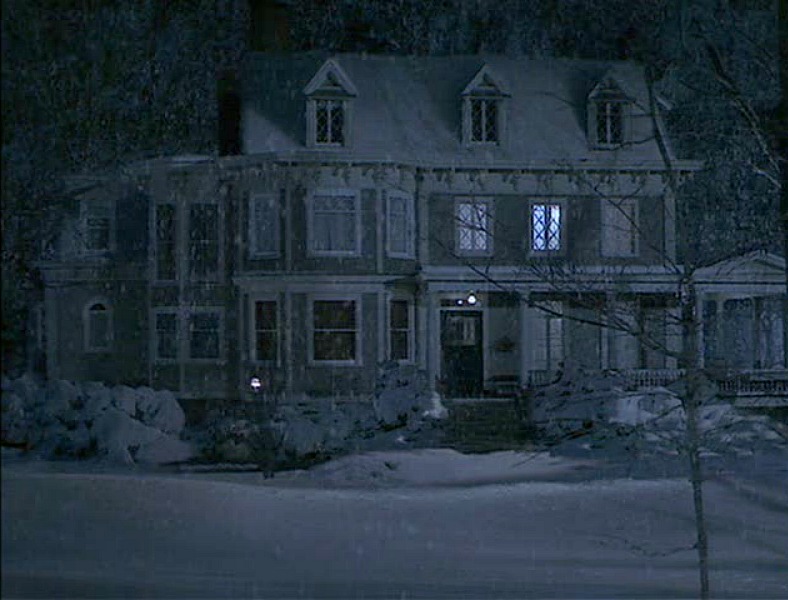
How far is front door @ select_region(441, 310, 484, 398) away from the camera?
699 cm

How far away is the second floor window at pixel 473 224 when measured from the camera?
7.25 m

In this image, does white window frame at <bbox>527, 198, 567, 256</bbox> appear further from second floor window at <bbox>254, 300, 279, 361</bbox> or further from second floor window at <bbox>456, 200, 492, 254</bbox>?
second floor window at <bbox>254, 300, 279, 361</bbox>

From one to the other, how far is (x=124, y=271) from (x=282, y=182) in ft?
4.12

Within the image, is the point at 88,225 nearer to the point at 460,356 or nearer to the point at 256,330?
the point at 256,330

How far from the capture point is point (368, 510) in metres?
6.89

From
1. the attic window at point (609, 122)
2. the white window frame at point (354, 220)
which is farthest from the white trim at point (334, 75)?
the attic window at point (609, 122)

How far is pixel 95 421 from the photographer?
617cm

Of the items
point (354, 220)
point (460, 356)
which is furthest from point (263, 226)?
point (460, 356)

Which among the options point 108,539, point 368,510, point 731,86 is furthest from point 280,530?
point 731,86

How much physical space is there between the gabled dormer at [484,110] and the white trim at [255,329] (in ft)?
5.20

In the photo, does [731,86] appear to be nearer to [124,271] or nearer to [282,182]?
[282,182]

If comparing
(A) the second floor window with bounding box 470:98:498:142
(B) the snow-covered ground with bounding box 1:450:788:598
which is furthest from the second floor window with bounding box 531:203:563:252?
(B) the snow-covered ground with bounding box 1:450:788:598

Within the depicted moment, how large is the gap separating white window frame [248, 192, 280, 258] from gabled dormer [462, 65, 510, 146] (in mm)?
1269

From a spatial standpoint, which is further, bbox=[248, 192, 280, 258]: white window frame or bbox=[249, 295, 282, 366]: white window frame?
bbox=[248, 192, 280, 258]: white window frame
